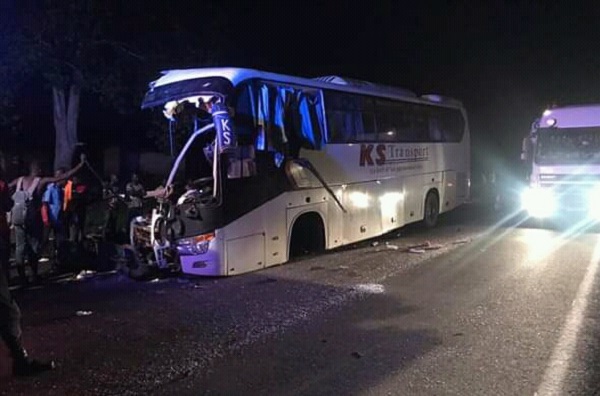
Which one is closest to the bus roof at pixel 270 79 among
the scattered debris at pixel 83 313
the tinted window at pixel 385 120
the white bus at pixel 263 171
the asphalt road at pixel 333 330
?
the white bus at pixel 263 171

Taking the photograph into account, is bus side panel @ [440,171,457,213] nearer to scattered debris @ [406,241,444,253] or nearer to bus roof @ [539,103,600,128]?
bus roof @ [539,103,600,128]

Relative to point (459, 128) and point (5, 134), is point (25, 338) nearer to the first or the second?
point (459, 128)

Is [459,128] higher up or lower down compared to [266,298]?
higher up

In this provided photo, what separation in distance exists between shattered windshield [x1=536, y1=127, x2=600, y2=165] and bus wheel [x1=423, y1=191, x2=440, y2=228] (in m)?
2.72

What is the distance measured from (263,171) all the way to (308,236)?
195 centimetres

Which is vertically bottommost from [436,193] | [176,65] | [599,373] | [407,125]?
[599,373]

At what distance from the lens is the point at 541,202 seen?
1529 cm

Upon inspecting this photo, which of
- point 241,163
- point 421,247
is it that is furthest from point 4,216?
point 421,247

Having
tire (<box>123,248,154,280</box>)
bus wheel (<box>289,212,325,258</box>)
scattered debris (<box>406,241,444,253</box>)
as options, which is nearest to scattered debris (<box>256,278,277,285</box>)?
bus wheel (<box>289,212,325,258</box>)

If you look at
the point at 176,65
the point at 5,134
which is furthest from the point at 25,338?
the point at 5,134

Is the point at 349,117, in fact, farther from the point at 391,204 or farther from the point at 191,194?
the point at 191,194

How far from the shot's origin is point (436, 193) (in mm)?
16547

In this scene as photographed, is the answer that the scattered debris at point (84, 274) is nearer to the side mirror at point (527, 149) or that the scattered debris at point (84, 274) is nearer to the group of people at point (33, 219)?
the group of people at point (33, 219)

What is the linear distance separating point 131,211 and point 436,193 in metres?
8.95
